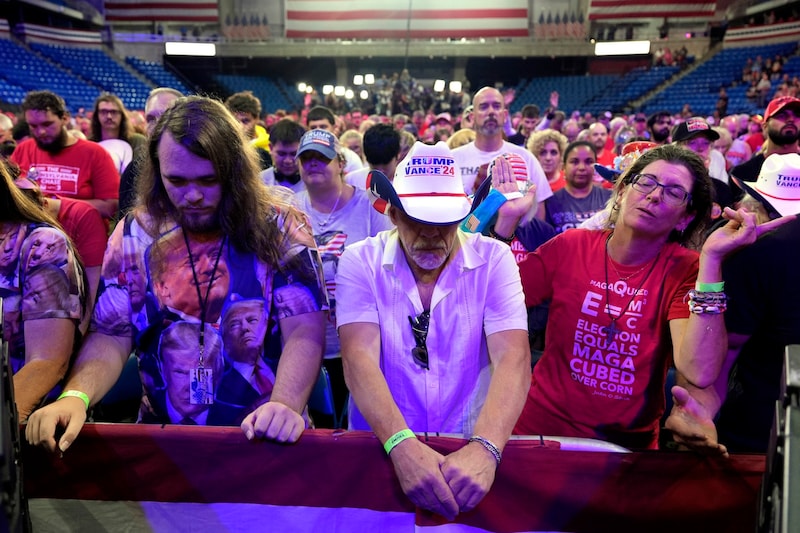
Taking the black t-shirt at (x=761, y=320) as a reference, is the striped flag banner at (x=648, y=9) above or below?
above

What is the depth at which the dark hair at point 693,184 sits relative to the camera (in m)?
2.20

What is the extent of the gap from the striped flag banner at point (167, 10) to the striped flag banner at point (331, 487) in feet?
101

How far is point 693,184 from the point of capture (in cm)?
218

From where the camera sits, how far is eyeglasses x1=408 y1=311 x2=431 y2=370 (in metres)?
1.90

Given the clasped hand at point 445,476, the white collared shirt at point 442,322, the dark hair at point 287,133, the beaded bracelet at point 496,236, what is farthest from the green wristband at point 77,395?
the dark hair at point 287,133

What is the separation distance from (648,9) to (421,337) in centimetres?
3040

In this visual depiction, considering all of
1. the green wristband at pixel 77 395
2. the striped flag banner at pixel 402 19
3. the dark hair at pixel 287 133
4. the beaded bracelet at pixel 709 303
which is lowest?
the green wristband at pixel 77 395

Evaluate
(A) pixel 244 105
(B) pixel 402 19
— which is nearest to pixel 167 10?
(B) pixel 402 19

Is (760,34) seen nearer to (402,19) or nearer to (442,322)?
(402,19)

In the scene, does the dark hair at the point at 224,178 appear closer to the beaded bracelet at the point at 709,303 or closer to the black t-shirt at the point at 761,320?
the beaded bracelet at the point at 709,303

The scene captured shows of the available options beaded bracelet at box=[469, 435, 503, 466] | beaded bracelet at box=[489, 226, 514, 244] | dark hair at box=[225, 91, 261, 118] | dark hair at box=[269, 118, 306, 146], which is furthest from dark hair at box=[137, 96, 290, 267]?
dark hair at box=[225, 91, 261, 118]

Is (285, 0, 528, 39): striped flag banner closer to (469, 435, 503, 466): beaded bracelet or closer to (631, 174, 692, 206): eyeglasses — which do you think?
(631, 174, 692, 206): eyeglasses

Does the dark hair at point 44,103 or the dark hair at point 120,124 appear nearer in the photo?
the dark hair at point 44,103

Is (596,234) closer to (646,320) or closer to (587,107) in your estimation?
(646,320)
